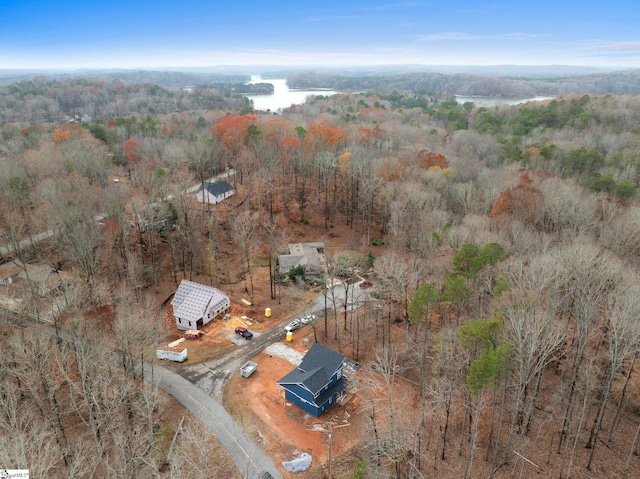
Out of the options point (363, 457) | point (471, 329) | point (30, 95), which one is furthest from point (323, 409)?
point (30, 95)

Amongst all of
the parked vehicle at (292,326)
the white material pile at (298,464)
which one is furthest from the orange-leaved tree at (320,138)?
the white material pile at (298,464)

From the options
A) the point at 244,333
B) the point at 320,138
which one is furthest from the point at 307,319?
the point at 320,138

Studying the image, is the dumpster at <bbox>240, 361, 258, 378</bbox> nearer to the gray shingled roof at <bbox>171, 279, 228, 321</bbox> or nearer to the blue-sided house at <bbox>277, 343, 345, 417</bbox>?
the blue-sided house at <bbox>277, 343, 345, 417</bbox>

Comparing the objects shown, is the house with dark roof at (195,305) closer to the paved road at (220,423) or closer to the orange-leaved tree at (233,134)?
the paved road at (220,423)

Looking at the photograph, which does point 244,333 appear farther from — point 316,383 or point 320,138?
point 320,138

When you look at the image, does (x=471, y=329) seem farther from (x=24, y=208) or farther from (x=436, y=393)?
(x=24, y=208)
